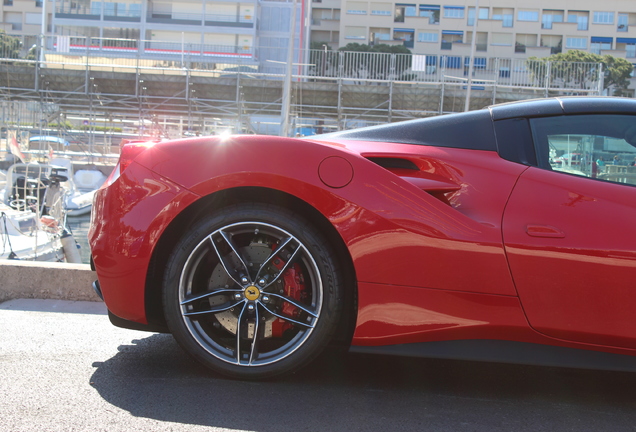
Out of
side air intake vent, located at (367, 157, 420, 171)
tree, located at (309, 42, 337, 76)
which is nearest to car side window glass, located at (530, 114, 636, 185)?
side air intake vent, located at (367, 157, 420, 171)

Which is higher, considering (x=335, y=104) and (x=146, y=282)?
(x=335, y=104)

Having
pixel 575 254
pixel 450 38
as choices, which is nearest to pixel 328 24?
pixel 450 38

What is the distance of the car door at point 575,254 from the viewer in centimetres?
233

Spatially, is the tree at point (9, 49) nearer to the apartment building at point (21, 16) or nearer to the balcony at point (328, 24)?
the balcony at point (328, 24)

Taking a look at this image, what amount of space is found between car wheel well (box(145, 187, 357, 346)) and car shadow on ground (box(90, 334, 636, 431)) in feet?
0.79

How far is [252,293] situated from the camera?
8.33ft

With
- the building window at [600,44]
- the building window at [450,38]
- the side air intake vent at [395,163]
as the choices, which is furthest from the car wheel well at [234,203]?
the building window at [600,44]

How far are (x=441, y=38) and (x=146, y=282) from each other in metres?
69.6

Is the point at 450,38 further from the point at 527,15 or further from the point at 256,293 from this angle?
the point at 256,293

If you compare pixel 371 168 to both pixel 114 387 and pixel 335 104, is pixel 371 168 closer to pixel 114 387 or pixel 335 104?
pixel 114 387

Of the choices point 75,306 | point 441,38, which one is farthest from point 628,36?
point 75,306

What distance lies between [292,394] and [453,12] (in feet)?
229

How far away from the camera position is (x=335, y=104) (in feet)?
103

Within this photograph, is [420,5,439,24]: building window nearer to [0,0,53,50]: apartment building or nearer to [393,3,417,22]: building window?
[393,3,417,22]: building window
